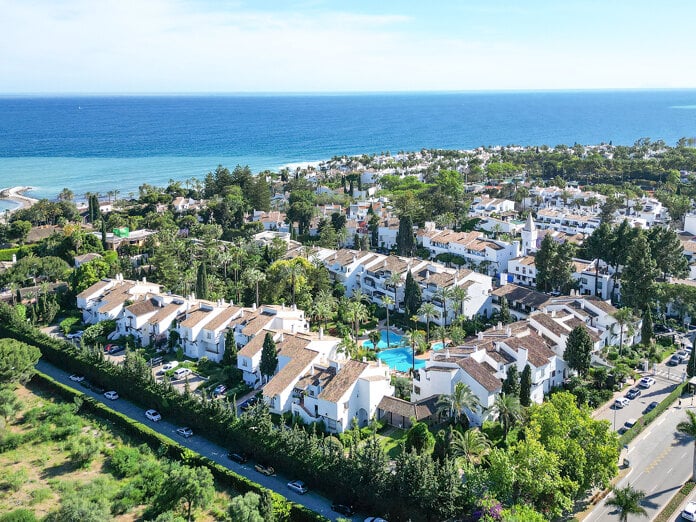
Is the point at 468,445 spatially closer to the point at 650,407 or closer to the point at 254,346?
the point at 650,407

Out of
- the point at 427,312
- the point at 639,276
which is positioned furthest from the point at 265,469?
the point at 639,276

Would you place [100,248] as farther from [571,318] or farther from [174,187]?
[571,318]

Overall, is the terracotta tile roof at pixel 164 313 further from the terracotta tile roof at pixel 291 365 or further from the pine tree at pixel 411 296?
the pine tree at pixel 411 296

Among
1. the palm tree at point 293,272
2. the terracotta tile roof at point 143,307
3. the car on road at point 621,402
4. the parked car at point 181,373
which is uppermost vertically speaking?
the palm tree at point 293,272

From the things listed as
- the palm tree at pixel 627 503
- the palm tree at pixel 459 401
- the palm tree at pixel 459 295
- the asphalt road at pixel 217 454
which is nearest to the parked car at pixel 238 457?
the asphalt road at pixel 217 454

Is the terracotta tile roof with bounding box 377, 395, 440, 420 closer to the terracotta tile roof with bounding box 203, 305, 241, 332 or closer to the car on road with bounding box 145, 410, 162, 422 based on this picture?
the car on road with bounding box 145, 410, 162, 422

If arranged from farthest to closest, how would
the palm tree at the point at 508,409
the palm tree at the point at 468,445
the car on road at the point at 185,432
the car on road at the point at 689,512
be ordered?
the car on road at the point at 185,432 → the palm tree at the point at 508,409 → the palm tree at the point at 468,445 → the car on road at the point at 689,512

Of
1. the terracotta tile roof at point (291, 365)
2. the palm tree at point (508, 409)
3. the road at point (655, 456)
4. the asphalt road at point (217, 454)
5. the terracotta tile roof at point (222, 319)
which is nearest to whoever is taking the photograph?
the road at point (655, 456)
